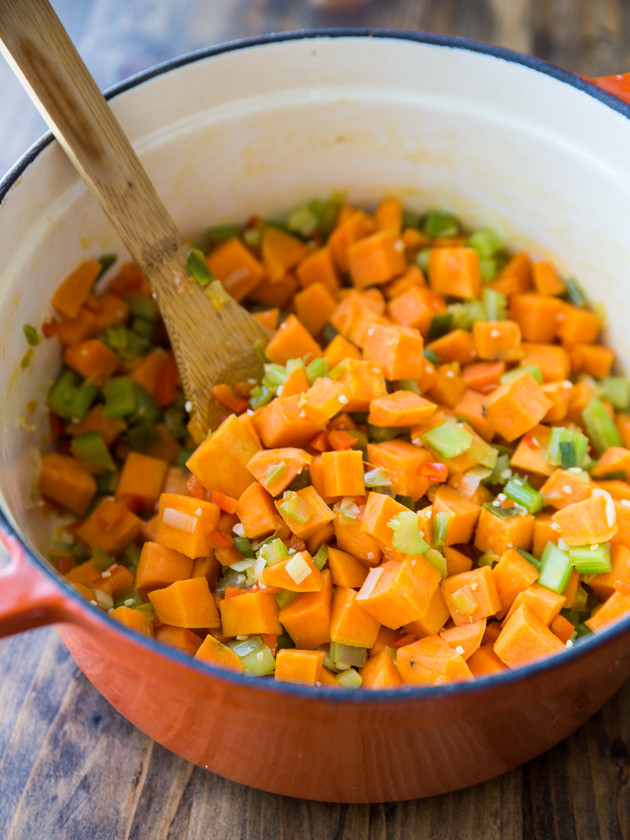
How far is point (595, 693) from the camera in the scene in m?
1.18

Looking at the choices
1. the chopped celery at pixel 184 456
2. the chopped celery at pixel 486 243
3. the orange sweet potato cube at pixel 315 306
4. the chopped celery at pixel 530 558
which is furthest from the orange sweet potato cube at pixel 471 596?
the chopped celery at pixel 486 243

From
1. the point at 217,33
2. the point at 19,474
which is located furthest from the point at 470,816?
the point at 217,33

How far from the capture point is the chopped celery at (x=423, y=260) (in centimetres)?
195

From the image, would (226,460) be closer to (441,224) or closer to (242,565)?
(242,565)

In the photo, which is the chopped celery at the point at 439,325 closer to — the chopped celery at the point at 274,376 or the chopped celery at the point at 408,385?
the chopped celery at the point at 408,385

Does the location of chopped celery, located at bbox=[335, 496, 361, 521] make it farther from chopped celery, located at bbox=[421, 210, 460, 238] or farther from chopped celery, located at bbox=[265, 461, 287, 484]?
chopped celery, located at bbox=[421, 210, 460, 238]

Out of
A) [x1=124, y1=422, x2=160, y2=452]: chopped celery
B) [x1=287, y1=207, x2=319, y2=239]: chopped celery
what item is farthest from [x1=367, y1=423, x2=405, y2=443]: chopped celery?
[x1=287, y1=207, x2=319, y2=239]: chopped celery

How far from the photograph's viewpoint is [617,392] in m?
1.81

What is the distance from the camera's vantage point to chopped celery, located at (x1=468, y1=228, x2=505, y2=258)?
195 centimetres

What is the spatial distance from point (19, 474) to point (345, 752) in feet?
2.90

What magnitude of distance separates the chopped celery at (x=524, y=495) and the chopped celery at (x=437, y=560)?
0.23m

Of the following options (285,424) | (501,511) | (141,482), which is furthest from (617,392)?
(141,482)

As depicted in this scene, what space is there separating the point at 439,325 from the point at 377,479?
1.74 feet

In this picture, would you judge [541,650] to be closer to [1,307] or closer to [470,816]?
[470,816]
